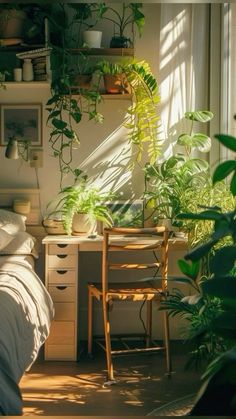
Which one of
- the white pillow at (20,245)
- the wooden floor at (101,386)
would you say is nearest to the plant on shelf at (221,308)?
the wooden floor at (101,386)

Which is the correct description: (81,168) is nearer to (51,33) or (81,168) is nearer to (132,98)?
(132,98)

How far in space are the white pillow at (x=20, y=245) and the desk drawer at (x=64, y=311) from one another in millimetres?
391

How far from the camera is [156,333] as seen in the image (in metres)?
5.62

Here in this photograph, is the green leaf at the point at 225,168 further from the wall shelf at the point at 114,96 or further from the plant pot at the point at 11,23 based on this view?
the plant pot at the point at 11,23

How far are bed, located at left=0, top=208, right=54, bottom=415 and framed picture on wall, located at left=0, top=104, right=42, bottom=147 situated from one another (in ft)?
1.85

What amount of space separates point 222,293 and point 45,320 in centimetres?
381

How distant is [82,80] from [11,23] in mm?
617

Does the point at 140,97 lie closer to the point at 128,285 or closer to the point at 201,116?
the point at 201,116

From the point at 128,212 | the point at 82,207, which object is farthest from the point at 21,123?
the point at 128,212

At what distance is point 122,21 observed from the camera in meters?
5.46

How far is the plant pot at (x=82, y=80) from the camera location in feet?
17.6

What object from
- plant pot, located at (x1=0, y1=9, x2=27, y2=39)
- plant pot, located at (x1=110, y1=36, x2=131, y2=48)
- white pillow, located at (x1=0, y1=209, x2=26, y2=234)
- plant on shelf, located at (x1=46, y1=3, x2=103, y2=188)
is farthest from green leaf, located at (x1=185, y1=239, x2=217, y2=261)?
plant pot, located at (x1=0, y1=9, x2=27, y2=39)

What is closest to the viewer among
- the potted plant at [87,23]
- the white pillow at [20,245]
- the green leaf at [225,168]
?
the green leaf at [225,168]

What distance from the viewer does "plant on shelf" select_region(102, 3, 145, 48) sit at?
5.34m
